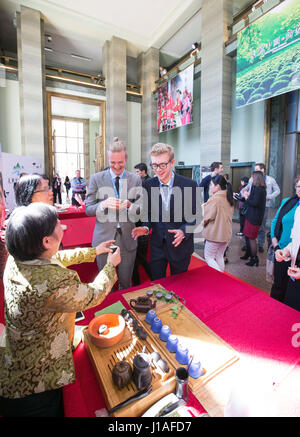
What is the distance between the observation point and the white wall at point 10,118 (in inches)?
303

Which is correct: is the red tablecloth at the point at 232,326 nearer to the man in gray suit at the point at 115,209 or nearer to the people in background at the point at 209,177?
the man in gray suit at the point at 115,209

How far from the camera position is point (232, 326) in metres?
1.19

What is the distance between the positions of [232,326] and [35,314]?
96 centimetres

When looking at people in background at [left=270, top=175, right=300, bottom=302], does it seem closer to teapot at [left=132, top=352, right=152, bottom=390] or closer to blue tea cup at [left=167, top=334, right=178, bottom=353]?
blue tea cup at [left=167, top=334, right=178, bottom=353]

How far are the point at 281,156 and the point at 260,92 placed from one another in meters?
3.29

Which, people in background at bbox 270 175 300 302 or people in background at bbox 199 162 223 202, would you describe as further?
people in background at bbox 199 162 223 202

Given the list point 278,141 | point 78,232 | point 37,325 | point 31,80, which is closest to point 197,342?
point 37,325

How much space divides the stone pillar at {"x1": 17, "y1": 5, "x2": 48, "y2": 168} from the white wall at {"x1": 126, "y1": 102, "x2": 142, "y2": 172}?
3486mm

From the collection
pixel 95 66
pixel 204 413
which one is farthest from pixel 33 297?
pixel 95 66

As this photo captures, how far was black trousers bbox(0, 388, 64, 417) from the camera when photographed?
858mm

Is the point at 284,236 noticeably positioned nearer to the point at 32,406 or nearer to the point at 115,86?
the point at 32,406

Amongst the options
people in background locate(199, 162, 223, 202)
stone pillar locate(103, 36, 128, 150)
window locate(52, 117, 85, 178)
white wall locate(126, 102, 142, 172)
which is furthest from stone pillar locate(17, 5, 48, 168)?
window locate(52, 117, 85, 178)

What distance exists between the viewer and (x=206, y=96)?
654 centimetres

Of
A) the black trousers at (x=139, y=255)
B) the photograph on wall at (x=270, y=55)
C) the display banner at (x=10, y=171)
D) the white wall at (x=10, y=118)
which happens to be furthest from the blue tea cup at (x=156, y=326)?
the white wall at (x=10, y=118)
